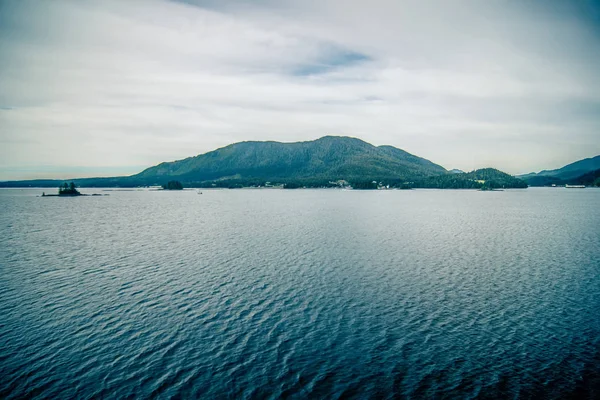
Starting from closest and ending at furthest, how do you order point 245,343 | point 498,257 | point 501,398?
point 501,398 < point 245,343 < point 498,257

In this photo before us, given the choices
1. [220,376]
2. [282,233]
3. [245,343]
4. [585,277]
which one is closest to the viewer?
[220,376]

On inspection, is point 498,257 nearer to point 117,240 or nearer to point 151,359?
point 151,359

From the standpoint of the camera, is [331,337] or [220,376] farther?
[331,337]

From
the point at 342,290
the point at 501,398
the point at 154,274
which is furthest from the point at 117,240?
the point at 501,398

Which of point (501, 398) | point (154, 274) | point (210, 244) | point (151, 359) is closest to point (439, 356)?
point (501, 398)

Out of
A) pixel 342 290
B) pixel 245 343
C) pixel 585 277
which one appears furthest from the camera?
pixel 585 277

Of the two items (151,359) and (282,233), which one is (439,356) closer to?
(151,359)
